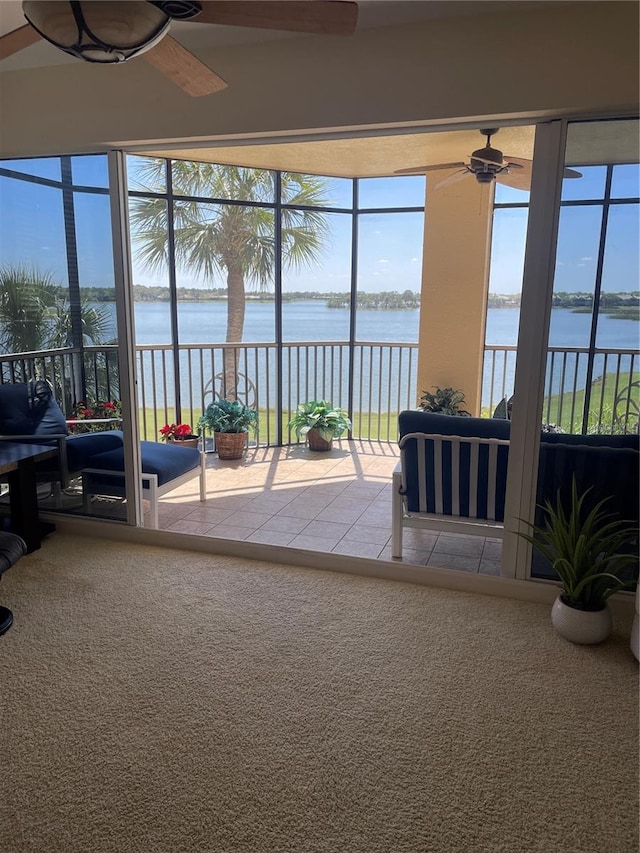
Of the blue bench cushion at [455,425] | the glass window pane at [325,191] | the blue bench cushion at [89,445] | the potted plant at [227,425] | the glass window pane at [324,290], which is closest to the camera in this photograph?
the blue bench cushion at [455,425]

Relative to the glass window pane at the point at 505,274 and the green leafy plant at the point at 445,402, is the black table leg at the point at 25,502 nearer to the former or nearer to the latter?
the green leafy plant at the point at 445,402

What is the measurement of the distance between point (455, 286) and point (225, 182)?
2.51m

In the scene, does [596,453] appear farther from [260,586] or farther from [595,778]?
[260,586]

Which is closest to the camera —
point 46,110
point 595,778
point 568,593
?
point 595,778

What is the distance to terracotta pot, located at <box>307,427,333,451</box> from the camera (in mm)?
5973

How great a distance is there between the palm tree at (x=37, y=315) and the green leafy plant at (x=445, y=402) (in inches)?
126

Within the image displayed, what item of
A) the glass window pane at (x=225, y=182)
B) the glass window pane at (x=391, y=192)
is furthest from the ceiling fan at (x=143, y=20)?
the glass window pane at (x=391, y=192)

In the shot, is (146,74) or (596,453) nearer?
(596,453)

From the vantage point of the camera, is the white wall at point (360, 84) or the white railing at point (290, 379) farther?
the white railing at point (290, 379)

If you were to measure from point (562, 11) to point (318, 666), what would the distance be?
288 cm

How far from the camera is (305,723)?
2178mm

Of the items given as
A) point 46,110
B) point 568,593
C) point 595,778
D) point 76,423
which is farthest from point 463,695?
point 46,110

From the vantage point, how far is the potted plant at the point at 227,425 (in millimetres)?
5645

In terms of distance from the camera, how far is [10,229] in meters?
3.68
